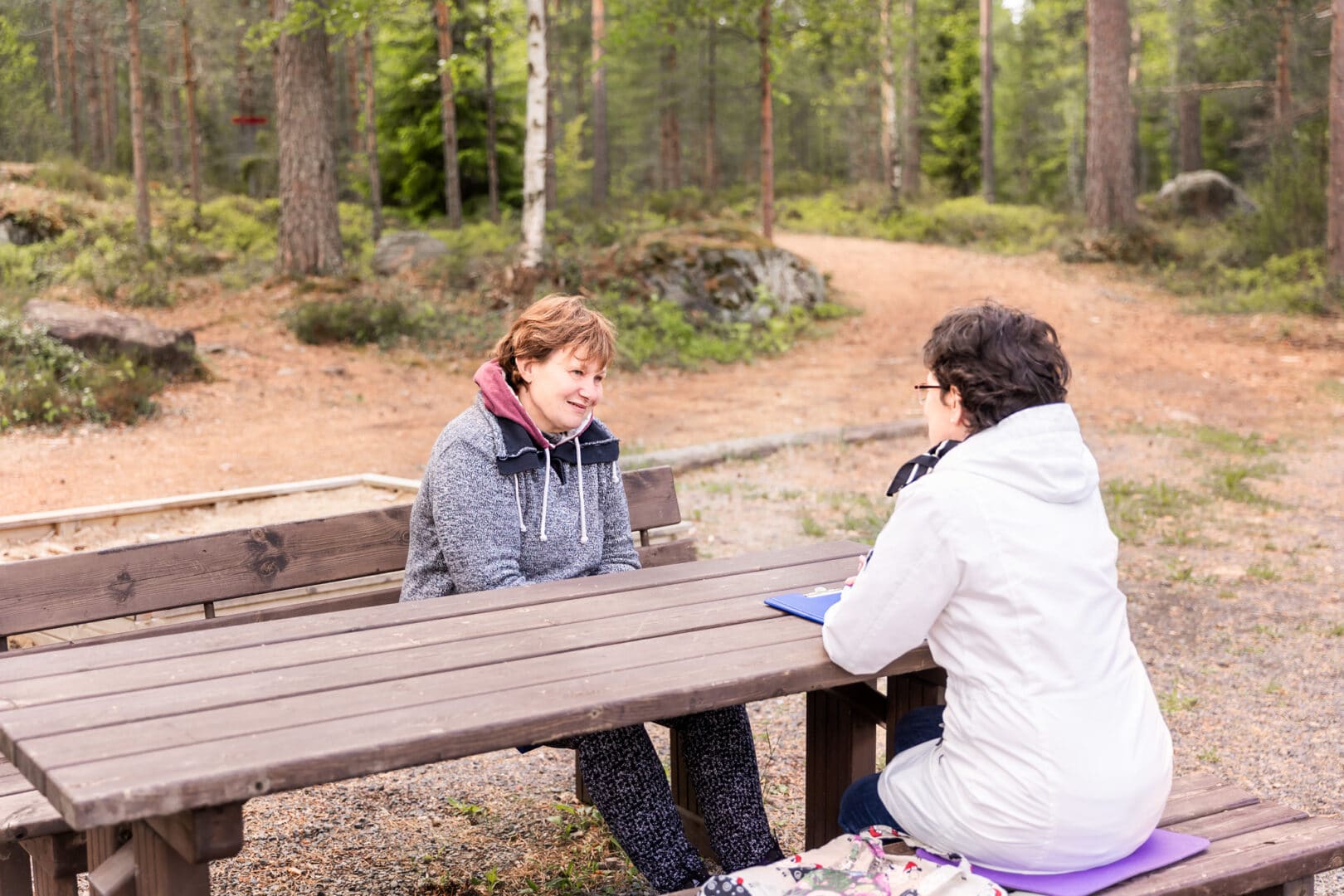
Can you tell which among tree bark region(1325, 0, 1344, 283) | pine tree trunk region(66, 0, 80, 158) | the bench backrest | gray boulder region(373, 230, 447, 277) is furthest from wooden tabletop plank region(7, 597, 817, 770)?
pine tree trunk region(66, 0, 80, 158)

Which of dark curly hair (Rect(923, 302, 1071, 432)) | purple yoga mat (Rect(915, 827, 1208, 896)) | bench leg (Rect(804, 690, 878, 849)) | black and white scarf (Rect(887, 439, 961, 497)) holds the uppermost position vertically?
dark curly hair (Rect(923, 302, 1071, 432))

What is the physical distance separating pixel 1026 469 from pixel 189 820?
65.9 inches

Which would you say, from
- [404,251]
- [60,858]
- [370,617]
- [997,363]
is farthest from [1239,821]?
[404,251]

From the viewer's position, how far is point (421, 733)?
6.95 ft

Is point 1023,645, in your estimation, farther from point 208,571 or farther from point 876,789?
point 208,571

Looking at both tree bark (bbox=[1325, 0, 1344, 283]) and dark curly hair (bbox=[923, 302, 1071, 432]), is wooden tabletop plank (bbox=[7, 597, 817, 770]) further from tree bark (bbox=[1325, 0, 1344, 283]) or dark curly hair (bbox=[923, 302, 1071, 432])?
tree bark (bbox=[1325, 0, 1344, 283])

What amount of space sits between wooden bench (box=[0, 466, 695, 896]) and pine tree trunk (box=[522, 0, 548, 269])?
1021 centimetres

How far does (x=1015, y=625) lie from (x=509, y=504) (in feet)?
4.74

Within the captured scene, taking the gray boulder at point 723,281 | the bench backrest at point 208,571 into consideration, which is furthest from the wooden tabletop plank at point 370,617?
the gray boulder at point 723,281

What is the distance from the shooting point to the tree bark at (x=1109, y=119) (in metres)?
18.4

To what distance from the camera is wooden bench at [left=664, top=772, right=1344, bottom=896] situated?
95.7 inches

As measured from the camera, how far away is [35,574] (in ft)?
10.5

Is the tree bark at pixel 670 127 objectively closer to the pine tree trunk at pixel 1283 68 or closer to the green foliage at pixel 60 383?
the pine tree trunk at pixel 1283 68

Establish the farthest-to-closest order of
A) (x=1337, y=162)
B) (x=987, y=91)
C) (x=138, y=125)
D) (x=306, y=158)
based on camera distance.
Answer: (x=987, y=91) < (x=138, y=125) < (x=306, y=158) < (x=1337, y=162)
